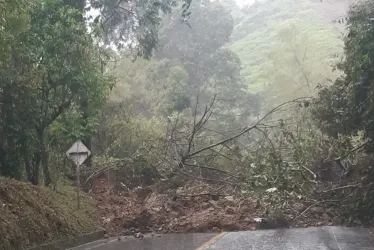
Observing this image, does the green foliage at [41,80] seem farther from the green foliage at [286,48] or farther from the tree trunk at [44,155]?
the green foliage at [286,48]

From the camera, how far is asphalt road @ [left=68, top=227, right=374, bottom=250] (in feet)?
33.3

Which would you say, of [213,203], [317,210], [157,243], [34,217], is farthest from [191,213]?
[34,217]

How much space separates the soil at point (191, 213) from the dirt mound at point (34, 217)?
4.57ft

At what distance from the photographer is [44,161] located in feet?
49.1

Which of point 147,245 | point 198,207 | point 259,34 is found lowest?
point 147,245

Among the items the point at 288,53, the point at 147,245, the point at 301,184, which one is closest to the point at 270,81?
the point at 288,53

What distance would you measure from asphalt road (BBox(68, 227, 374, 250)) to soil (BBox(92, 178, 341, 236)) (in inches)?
36.3

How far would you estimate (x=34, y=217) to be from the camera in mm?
11406

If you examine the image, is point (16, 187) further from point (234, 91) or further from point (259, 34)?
point (259, 34)

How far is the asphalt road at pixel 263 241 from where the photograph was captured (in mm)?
10156

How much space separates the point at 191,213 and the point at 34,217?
19.0ft

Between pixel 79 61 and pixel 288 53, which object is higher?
pixel 288 53

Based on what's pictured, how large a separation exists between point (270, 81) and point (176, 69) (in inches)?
401

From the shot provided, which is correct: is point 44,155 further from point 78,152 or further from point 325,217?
point 325,217
